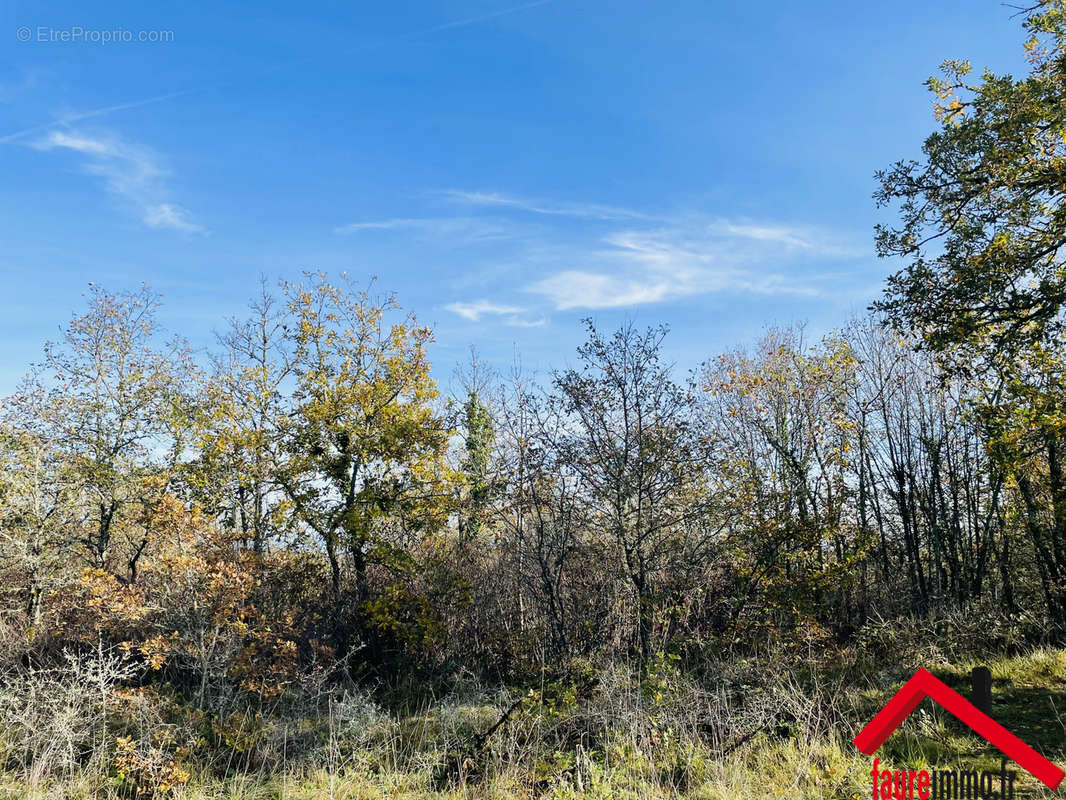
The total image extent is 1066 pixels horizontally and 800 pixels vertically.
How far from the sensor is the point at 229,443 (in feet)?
39.5

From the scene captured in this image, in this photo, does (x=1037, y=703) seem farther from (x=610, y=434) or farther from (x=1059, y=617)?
(x=610, y=434)

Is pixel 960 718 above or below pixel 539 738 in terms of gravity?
below

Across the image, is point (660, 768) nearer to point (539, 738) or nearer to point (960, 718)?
point (539, 738)

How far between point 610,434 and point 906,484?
699cm

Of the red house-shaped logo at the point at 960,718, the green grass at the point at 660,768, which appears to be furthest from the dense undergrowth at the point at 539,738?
the red house-shaped logo at the point at 960,718

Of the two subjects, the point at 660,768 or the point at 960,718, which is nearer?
the point at 660,768

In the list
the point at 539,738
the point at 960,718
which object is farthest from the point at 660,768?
the point at 960,718

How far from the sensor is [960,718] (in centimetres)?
628

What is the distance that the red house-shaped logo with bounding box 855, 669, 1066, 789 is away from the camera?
5434 mm

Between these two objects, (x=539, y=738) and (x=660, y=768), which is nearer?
(x=660, y=768)

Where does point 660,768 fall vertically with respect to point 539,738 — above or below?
below

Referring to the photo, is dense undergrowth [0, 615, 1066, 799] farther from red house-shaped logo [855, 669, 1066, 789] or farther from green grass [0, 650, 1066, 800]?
red house-shaped logo [855, 669, 1066, 789]

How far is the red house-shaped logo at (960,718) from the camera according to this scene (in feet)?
17.8

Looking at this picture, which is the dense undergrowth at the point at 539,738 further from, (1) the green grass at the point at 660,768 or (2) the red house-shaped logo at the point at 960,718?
(2) the red house-shaped logo at the point at 960,718
